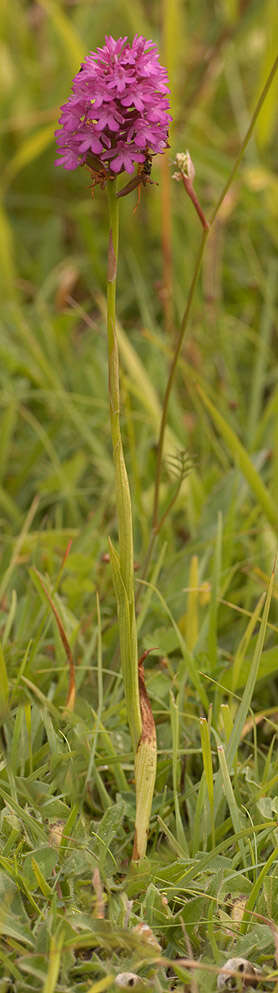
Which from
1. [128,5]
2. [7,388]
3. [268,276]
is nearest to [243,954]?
[7,388]

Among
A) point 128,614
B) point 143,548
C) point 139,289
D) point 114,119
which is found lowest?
point 128,614

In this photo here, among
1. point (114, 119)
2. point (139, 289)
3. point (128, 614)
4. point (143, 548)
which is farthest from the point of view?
point (139, 289)

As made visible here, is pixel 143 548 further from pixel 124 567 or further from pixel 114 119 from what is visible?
pixel 114 119

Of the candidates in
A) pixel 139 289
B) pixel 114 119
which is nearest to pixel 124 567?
pixel 114 119

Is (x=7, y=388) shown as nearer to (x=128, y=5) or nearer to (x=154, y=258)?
(x=154, y=258)

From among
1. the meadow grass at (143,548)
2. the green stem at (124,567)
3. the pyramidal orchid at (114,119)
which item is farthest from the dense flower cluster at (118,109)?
the meadow grass at (143,548)

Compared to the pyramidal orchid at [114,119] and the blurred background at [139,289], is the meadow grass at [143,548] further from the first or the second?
the pyramidal orchid at [114,119]

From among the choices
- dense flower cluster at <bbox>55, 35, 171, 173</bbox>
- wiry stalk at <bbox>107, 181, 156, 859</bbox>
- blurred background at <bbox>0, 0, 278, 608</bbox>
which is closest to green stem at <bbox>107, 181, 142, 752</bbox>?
wiry stalk at <bbox>107, 181, 156, 859</bbox>
